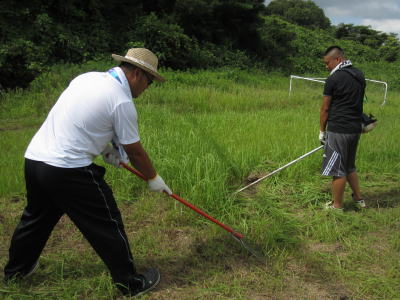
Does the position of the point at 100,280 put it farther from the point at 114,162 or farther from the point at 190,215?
the point at 190,215

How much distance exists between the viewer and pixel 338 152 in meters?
3.40

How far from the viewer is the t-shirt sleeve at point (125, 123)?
203 cm

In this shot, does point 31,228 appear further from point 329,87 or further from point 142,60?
point 329,87

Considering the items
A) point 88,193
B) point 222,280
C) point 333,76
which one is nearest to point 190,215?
point 222,280

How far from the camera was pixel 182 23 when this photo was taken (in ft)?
49.6

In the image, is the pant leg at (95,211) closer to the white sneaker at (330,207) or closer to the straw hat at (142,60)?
the straw hat at (142,60)

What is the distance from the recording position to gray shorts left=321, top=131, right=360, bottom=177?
11.1 ft

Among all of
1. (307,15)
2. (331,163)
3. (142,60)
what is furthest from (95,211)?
(307,15)

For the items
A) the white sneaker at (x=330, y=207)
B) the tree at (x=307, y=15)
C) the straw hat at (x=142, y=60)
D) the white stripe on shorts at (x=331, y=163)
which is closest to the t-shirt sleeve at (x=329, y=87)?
the white stripe on shorts at (x=331, y=163)

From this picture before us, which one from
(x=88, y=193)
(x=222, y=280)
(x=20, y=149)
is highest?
(x=88, y=193)

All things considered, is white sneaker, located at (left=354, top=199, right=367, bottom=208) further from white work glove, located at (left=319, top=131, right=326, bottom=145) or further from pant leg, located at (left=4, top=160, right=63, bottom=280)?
pant leg, located at (left=4, top=160, right=63, bottom=280)

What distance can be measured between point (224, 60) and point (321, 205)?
13046 millimetres

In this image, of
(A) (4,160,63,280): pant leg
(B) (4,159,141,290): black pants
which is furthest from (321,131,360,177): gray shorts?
(A) (4,160,63,280): pant leg

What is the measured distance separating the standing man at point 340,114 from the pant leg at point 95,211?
2098mm
